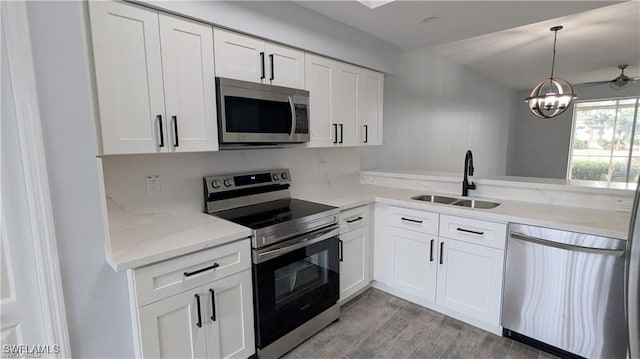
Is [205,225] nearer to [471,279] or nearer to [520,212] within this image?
[471,279]

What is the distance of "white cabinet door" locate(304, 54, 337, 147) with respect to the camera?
237cm

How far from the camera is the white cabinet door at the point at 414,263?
2420 millimetres

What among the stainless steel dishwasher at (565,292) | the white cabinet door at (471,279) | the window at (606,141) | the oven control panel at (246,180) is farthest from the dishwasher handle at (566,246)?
the window at (606,141)

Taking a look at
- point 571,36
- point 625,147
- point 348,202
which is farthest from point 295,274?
point 625,147

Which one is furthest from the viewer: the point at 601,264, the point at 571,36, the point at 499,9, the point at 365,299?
the point at 571,36

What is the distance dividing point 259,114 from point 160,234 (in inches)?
36.7

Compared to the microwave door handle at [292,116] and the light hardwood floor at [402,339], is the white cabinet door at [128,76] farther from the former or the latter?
the light hardwood floor at [402,339]

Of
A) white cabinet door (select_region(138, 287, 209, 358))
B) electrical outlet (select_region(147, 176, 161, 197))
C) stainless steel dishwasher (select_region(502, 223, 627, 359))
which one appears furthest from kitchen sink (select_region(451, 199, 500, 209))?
electrical outlet (select_region(147, 176, 161, 197))

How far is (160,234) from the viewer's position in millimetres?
1662

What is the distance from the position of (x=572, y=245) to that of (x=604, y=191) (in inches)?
26.8

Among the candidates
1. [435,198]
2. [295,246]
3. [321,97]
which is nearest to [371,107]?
[321,97]

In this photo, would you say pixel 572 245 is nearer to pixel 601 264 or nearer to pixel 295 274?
pixel 601 264

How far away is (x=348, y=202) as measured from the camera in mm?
2434

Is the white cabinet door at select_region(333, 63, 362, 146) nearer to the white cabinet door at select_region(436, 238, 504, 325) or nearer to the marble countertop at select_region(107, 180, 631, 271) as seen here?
the marble countertop at select_region(107, 180, 631, 271)
